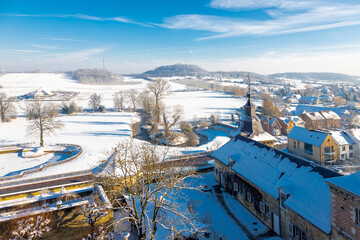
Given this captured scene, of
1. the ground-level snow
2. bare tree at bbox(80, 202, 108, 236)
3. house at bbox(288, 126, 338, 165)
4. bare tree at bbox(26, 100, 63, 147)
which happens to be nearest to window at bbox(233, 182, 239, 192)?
the ground-level snow

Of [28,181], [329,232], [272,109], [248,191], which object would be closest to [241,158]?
[248,191]

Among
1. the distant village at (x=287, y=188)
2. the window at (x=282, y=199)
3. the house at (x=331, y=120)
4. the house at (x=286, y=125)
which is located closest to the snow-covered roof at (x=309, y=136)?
the distant village at (x=287, y=188)

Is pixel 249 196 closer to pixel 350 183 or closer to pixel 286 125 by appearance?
pixel 350 183

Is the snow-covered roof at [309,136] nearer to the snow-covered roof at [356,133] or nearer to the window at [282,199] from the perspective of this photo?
the snow-covered roof at [356,133]

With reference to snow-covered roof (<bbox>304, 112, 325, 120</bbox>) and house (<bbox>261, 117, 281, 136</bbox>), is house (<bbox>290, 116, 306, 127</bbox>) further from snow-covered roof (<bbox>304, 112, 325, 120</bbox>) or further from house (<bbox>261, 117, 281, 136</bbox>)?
house (<bbox>261, 117, 281, 136</bbox>)

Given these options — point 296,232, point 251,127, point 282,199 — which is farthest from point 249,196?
point 251,127

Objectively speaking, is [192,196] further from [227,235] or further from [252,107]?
[252,107]
